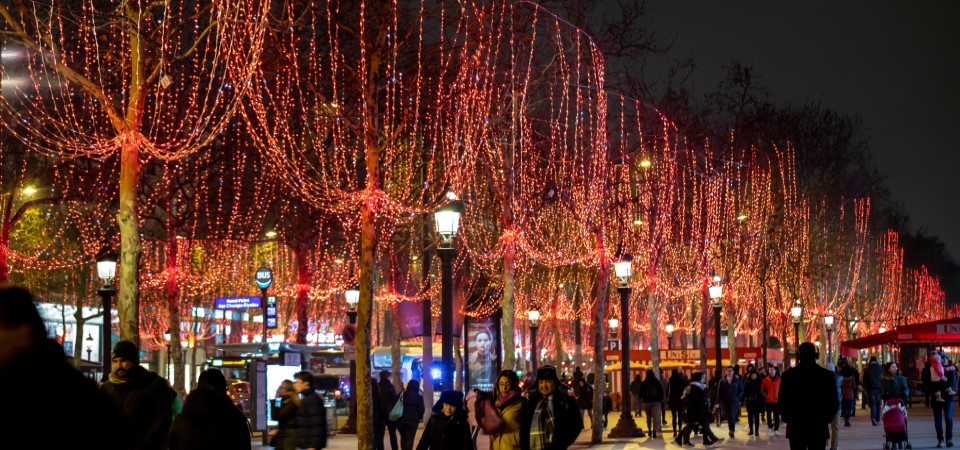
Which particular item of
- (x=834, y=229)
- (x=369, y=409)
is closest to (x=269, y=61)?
(x=369, y=409)

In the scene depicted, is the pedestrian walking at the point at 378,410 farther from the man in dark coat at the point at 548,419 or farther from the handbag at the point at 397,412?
the man in dark coat at the point at 548,419

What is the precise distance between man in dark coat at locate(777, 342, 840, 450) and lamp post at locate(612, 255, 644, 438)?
44.9ft

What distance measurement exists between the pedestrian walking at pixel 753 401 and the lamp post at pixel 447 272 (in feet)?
35.3

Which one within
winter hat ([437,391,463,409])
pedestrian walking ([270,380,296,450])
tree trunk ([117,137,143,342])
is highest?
tree trunk ([117,137,143,342])

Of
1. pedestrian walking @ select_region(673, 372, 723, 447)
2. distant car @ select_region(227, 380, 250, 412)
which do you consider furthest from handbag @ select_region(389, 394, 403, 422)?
distant car @ select_region(227, 380, 250, 412)

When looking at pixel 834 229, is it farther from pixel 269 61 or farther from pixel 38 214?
pixel 269 61

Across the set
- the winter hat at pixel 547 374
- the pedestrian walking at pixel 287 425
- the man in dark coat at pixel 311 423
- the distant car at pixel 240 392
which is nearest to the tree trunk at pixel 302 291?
the distant car at pixel 240 392

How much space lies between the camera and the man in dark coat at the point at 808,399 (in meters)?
12.7

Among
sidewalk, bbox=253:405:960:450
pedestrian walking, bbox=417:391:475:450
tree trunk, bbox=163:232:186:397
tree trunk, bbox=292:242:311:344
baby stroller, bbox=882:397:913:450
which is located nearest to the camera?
pedestrian walking, bbox=417:391:475:450

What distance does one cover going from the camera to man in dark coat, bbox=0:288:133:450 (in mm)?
3184

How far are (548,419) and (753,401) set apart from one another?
18.8 metres

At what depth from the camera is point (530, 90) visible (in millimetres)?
30266

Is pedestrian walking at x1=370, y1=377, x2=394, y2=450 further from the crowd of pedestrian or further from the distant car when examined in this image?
the distant car

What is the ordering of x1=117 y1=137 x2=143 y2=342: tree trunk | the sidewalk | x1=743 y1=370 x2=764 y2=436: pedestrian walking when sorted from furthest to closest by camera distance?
x1=743 y1=370 x2=764 y2=436: pedestrian walking < the sidewalk < x1=117 y1=137 x2=143 y2=342: tree trunk
